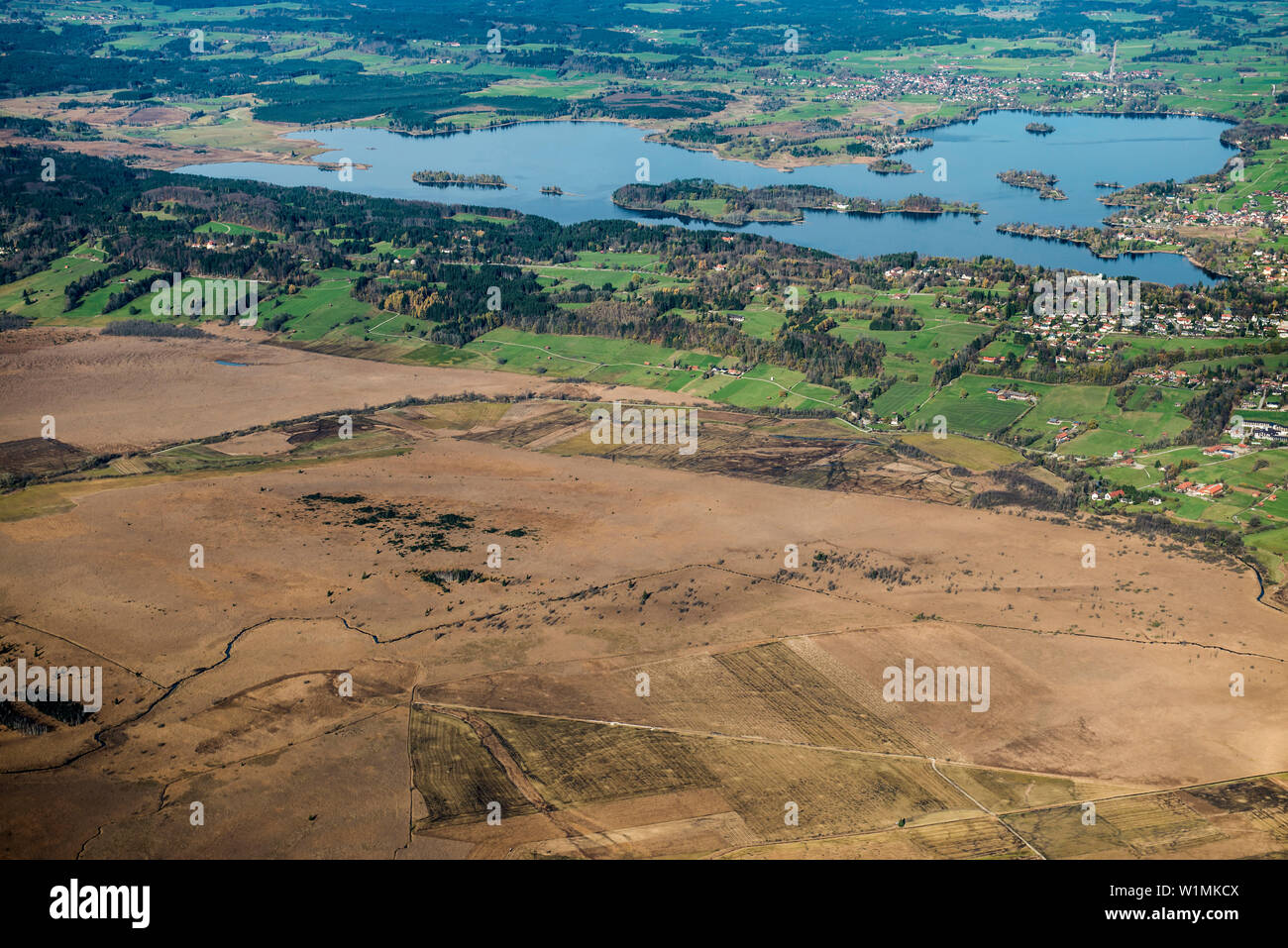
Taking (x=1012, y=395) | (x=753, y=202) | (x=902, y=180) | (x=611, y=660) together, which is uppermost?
(x=902, y=180)

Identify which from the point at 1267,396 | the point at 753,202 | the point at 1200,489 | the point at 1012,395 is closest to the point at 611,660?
the point at 1200,489

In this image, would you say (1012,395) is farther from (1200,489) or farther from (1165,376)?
(1200,489)

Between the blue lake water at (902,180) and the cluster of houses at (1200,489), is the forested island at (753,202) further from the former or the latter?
the cluster of houses at (1200,489)

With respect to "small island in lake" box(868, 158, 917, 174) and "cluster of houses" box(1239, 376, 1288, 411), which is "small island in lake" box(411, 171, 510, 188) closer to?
"small island in lake" box(868, 158, 917, 174)

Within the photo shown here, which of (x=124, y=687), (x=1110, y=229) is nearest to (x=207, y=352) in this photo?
(x=124, y=687)

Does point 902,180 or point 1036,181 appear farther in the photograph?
point 902,180

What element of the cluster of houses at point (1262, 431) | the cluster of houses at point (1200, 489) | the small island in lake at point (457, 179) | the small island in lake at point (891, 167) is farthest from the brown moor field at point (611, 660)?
the small island in lake at point (891, 167)
